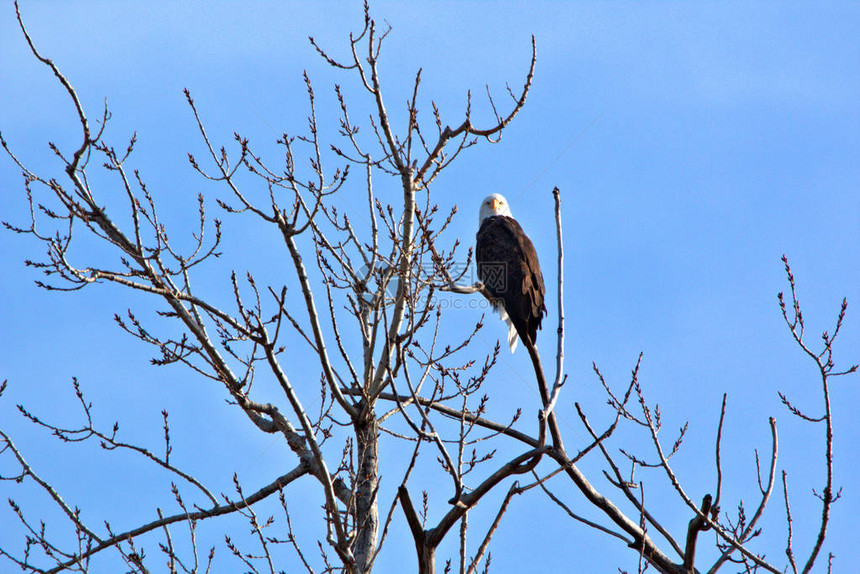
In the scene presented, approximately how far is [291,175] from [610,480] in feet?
6.34

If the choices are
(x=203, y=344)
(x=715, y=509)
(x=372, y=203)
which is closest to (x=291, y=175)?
(x=372, y=203)

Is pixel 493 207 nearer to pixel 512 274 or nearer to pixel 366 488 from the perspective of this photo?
pixel 512 274

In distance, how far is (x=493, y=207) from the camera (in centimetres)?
779

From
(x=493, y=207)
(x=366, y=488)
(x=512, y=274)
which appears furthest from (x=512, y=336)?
(x=366, y=488)

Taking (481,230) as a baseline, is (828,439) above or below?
below

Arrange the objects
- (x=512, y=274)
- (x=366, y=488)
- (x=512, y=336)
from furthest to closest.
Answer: (x=512, y=336) < (x=512, y=274) < (x=366, y=488)

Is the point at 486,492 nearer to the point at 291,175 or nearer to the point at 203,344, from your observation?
the point at 203,344

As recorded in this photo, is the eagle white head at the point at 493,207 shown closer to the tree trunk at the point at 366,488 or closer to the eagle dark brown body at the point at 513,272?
the eagle dark brown body at the point at 513,272

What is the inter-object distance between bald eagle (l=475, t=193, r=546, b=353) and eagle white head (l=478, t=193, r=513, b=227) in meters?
0.41

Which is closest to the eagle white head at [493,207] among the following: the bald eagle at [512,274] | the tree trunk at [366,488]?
the bald eagle at [512,274]

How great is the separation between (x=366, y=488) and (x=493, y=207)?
450 centimetres

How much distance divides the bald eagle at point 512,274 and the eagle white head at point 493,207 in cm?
41

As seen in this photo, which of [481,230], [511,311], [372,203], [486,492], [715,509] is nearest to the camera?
[715,509]

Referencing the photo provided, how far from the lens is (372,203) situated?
3957mm
